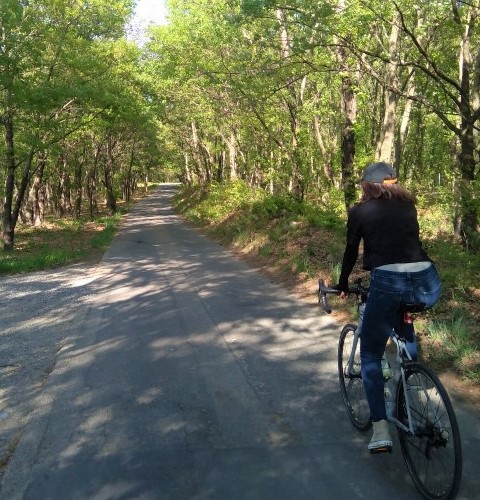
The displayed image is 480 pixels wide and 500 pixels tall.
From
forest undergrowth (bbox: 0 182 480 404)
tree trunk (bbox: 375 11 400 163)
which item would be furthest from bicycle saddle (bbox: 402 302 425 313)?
tree trunk (bbox: 375 11 400 163)

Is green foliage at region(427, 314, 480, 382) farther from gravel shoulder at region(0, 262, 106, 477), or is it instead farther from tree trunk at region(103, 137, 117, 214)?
tree trunk at region(103, 137, 117, 214)

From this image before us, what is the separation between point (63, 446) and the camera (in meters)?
3.84

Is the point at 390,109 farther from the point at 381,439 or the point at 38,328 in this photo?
the point at 381,439

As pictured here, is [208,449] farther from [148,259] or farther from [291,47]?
[148,259]

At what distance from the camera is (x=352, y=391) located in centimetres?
418

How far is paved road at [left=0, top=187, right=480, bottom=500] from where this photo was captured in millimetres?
3273

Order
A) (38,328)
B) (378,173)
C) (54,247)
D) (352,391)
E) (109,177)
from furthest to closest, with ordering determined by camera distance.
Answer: (109,177)
(54,247)
(38,328)
(352,391)
(378,173)

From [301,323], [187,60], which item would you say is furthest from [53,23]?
[301,323]

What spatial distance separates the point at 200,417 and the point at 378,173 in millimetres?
2467

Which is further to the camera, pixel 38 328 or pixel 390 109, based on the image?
pixel 390 109

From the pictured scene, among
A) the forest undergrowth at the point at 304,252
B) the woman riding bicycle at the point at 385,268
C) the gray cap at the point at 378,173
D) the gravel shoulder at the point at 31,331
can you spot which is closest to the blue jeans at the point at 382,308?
the woman riding bicycle at the point at 385,268

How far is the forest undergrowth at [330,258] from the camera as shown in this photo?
5285 millimetres

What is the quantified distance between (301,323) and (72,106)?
18052mm

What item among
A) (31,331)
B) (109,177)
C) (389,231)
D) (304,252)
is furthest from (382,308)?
(109,177)
